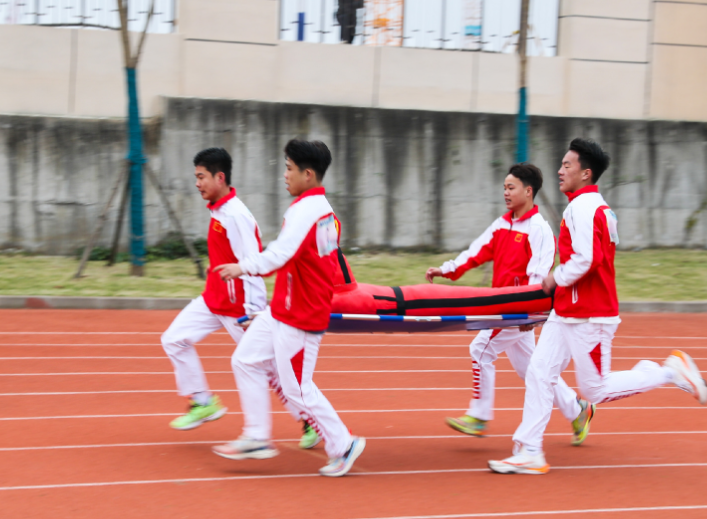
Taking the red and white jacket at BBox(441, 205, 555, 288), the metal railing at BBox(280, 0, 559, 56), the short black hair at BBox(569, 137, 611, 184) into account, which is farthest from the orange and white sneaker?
the metal railing at BBox(280, 0, 559, 56)

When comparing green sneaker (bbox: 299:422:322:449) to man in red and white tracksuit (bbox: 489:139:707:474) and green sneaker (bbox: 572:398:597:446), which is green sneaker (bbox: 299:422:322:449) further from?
green sneaker (bbox: 572:398:597:446)

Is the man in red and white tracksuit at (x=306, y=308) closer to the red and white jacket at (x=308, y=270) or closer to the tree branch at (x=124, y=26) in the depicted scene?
the red and white jacket at (x=308, y=270)

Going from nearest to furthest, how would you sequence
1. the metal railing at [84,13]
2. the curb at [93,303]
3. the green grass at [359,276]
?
1. the curb at [93,303]
2. the green grass at [359,276]
3. the metal railing at [84,13]

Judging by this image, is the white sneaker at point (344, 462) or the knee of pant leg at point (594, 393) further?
the knee of pant leg at point (594, 393)

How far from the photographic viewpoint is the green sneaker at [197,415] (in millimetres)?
5219

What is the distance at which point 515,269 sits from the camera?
5.32 m

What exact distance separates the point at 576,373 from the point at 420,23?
1217cm

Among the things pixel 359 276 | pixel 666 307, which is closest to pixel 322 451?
pixel 359 276

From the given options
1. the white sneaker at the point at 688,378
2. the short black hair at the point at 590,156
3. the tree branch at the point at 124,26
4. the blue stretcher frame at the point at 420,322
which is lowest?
the white sneaker at the point at 688,378

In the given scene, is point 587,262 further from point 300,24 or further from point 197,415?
point 300,24

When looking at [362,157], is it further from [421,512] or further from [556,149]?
[421,512]

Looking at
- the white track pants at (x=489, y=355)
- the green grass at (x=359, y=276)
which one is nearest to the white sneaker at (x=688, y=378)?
the white track pants at (x=489, y=355)

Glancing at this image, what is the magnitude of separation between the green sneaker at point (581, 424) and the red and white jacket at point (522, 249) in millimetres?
958

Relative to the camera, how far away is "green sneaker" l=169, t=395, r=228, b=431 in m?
5.22
